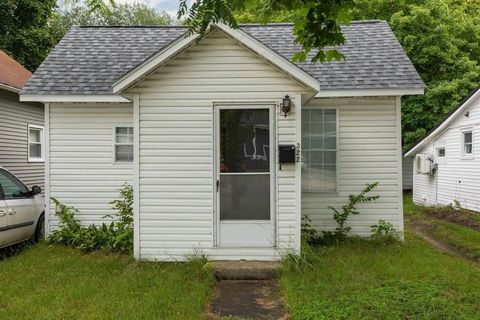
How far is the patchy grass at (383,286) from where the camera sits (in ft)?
14.5

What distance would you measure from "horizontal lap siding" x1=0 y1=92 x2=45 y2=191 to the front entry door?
26.1 ft

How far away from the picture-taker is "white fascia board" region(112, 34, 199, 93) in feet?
19.6

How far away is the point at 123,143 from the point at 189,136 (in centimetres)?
267

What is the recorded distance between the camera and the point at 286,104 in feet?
19.9

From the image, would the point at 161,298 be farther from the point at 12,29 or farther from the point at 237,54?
the point at 12,29

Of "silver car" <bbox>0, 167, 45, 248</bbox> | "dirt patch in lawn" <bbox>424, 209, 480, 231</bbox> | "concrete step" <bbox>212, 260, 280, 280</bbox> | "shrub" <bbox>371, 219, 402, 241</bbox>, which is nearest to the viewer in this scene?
"concrete step" <bbox>212, 260, 280, 280</bbox>

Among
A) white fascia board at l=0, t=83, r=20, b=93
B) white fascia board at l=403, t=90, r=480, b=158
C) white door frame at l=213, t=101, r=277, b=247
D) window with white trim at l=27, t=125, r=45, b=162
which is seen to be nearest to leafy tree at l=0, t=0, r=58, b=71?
window with white trim at l=27, t=125, r=45, b=162

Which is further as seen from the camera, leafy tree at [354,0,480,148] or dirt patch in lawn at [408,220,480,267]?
leafy tree at [354,0,480,148]

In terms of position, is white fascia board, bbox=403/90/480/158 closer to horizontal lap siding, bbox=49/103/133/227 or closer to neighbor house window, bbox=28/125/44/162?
horizontal lap siding, bbox=49/103/133/227

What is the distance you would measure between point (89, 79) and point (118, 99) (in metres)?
0.92

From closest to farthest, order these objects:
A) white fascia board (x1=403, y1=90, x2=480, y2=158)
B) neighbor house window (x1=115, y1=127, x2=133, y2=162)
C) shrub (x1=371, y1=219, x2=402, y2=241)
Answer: shrub (x1=371, y1=219, x2=402, y2=241) → neighbor house window (x1=115, y1=127, x2=133, y2=162) → white fascia board (x1=403, y1=90, x2=480, y2=158)

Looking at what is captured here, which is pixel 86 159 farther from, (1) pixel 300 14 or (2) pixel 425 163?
(2) pixel 425 163


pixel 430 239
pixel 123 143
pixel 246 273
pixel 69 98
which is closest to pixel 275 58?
pixel 246 273

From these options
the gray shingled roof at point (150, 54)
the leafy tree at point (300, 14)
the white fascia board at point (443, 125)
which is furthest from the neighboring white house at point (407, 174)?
the leafy tree at point (300, 14)
